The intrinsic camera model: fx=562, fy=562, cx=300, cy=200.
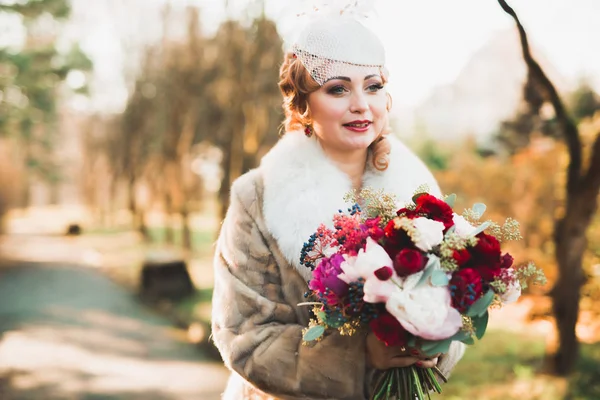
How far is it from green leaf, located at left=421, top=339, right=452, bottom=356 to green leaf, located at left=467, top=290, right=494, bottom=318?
10 cm

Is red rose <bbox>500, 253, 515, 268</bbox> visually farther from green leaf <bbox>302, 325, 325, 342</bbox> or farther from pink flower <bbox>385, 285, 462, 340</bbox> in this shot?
green leaf <bbox>302, 325, 325, 342</bbox>

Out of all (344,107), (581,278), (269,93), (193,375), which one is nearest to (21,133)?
(269,93)

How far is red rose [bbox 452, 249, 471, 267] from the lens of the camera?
1.53 meters

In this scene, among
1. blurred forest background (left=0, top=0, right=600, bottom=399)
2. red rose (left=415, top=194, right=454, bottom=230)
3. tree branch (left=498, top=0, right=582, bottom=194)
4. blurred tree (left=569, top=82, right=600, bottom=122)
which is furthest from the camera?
blurred tree (left=569, top=82, right=600, bottom=122)

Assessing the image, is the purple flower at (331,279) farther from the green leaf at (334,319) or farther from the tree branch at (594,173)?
the tree branch at (594,173)

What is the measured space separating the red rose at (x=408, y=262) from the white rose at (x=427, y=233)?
0.11 feet

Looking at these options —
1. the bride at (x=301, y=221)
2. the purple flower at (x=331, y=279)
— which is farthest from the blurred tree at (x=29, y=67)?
the purple flower at (x=331, y=279)

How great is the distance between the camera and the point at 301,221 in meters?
2.02

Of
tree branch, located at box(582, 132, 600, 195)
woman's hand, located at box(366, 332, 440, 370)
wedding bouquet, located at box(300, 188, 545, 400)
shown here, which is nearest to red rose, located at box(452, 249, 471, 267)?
wedding bouquet, located at box(300, 188, 545, 400)

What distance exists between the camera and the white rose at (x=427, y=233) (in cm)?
154

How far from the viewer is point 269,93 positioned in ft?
43.0

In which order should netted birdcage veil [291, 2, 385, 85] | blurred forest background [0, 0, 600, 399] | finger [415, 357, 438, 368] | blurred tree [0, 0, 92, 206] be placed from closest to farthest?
finger [415, 357, 438, 368] < netted birdcage veil [291, 2, 385, 85] < blurred forest background [0, 0, 600, 399] < blurred tree [0, 0, 92, 206]

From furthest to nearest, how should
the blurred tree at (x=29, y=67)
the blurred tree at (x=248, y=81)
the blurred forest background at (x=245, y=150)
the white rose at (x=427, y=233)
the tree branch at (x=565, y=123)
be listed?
the blurred tree at (x=29, y=67), the blurred tree at (x=248, y=81), the blurred forest background at (x=245, y=150), the tree branch at (x=565, y=123), the white rose at (x=427, y=233)

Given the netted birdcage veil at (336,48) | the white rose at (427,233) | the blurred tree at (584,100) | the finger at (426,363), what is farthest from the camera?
the blurred tree at (584,100)
